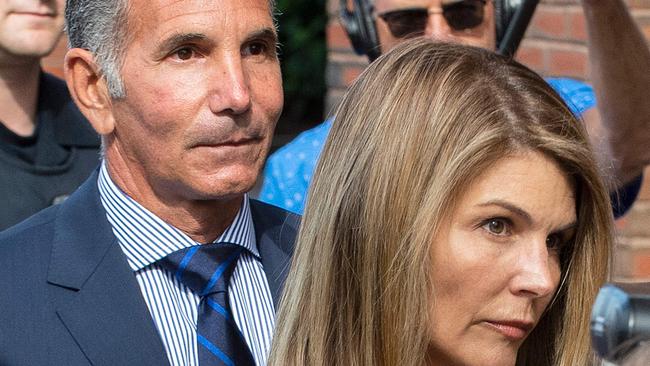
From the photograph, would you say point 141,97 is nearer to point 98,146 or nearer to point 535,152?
point 535,152

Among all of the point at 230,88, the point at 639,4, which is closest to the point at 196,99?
the point at 230,88

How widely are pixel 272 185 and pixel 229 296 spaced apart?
956 mm

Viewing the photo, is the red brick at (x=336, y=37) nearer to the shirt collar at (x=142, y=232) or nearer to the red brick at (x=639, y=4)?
the red brick at (x=639, y=4)

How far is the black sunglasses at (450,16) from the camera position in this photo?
119 inches

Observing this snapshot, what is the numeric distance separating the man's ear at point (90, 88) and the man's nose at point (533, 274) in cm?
83

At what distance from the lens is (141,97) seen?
7.13ft

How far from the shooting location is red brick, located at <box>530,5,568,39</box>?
159 inches

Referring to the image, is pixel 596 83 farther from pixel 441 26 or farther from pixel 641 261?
pixel 641 261

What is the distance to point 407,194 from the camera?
1972 mm

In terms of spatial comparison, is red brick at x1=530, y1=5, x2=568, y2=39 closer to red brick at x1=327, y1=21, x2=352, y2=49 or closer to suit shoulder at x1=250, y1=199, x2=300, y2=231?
red brick at x1=327, y1=21, x2=352, y2=49

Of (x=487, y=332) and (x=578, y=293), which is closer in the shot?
(x=487, y=332)

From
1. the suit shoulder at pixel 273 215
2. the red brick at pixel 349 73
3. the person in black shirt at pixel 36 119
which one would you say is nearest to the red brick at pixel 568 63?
the red brick at pixel 349 73

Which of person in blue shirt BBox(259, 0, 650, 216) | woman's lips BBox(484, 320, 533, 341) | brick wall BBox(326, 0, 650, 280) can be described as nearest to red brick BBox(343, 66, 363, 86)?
brick wall BBox(326, 0, 650, 280)

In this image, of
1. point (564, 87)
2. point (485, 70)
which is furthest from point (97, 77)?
point (564, 87)
